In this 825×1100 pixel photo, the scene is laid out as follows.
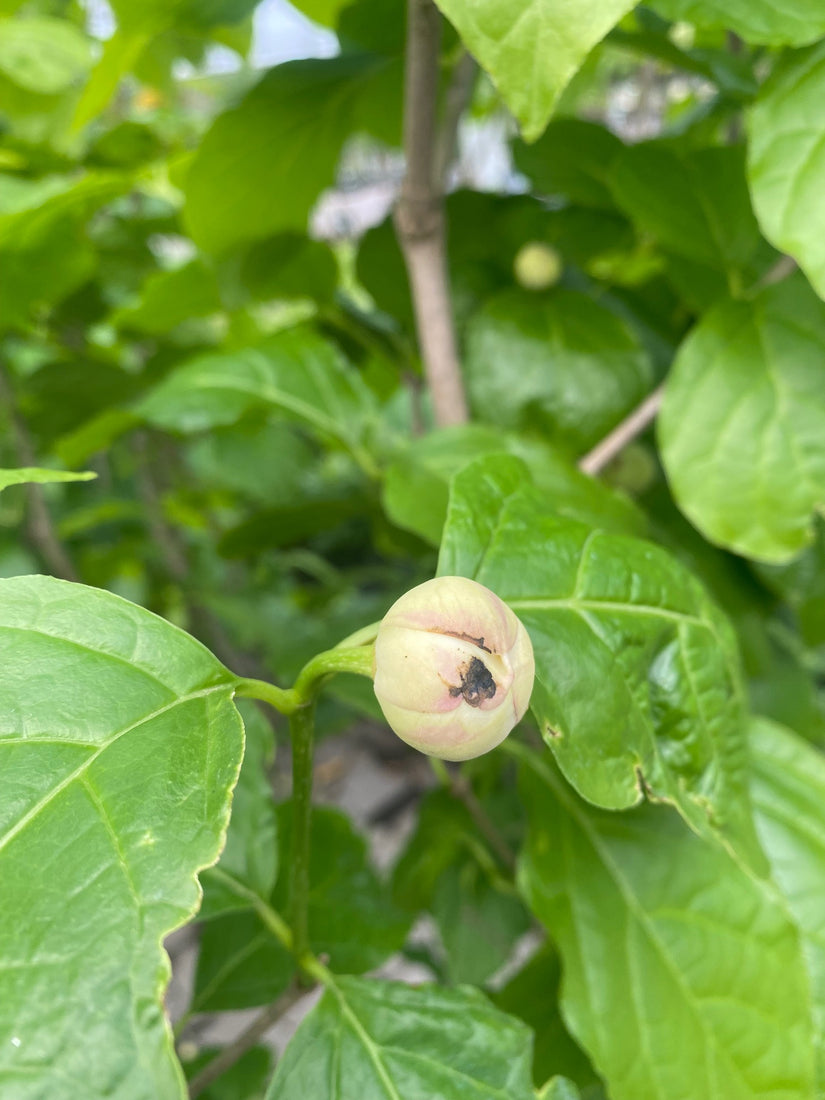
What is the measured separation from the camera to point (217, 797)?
0.25 meters

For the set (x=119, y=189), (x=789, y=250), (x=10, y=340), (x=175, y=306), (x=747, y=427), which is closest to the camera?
(x=789, y=250)

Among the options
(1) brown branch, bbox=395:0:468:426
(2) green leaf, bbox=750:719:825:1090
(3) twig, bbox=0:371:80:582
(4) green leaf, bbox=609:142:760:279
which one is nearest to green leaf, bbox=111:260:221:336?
(3) twig, bbox=0:371:80:582

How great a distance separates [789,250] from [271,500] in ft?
2.60

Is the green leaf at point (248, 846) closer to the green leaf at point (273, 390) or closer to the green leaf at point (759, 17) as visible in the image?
the green leaf at point (273, 390)

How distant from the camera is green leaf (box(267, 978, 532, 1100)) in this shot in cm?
33

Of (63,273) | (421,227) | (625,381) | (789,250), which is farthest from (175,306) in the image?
(789,250)

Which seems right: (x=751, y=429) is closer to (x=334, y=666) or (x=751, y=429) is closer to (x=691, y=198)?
(x=691, y=198)

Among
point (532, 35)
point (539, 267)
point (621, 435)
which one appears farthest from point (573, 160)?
point (532, 35)

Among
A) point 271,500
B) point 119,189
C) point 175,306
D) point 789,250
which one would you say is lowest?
point 271,500

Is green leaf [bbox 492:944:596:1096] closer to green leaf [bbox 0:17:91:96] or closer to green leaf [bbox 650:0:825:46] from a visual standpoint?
green leaf [bbox 650:0:825:46]

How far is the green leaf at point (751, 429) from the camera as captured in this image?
0.50 metres

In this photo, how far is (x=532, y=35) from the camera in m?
0.30

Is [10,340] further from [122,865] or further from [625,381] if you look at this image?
[122,865]

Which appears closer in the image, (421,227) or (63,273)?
(421,227)
